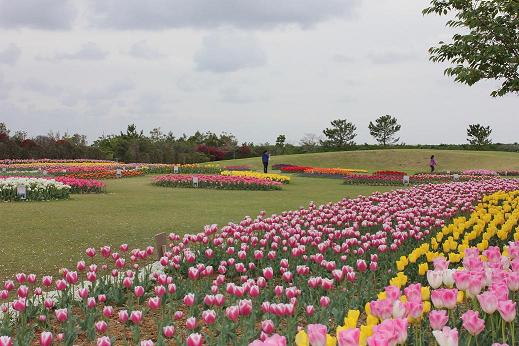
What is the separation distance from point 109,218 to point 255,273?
23.9ft

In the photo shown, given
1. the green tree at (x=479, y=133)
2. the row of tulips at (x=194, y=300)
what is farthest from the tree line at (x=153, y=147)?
the row of tulips at (x=194, y=300)

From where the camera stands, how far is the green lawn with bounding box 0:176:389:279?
9.41 metres

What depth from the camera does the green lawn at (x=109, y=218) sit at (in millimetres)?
9414

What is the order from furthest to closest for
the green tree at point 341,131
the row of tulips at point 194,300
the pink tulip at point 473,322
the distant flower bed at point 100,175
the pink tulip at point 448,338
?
1. the green tree at point 341,131
2. the distant flower bed at point 100,175
3. the row of tulips at point 194,300
4. the pink tulip at point 473,322
5. the pink tulip at point 448,338

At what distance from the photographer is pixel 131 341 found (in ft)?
16.5

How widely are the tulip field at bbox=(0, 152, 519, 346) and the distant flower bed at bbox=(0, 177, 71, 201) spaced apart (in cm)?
7

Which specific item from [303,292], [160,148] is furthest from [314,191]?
[160,148]

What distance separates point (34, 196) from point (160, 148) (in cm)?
3877

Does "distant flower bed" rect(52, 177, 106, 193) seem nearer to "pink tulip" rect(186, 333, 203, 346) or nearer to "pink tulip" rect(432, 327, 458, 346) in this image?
"pink tulip" rect(186, 333, 203, 346)

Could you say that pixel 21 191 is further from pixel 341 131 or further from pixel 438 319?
pixel 341 131

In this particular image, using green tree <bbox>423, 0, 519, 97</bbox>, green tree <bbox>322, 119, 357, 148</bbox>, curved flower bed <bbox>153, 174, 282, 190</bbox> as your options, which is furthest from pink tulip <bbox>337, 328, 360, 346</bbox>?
green tree <bbox>322, 119, 357, 148</bbox>

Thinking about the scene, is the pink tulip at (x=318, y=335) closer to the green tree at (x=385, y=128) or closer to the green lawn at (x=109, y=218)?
Answer: the green lawn at (x=109, y=218)

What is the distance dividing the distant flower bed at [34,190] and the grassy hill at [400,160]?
98.3 feet

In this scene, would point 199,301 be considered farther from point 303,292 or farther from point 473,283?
point 473,283
